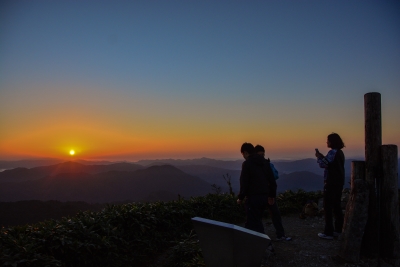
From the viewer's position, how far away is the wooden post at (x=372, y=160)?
5383 mm

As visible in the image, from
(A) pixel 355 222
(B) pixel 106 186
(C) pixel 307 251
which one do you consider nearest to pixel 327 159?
(A) pixel 355 222

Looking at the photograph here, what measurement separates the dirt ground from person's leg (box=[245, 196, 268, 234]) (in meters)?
0.66

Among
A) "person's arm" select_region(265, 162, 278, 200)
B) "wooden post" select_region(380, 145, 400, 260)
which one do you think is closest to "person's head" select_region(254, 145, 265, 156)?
"person's arm" select_region(265, 162, 278, 200)

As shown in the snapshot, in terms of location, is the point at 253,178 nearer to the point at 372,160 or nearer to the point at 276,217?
the point at 276,217

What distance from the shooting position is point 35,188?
39031 mm

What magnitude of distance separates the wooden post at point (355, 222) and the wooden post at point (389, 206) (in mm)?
417

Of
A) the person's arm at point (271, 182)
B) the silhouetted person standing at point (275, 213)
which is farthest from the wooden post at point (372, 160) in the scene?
the person's arm at point (271, 182)

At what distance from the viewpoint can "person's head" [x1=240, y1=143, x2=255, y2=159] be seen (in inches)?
220

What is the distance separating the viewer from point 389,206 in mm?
5348

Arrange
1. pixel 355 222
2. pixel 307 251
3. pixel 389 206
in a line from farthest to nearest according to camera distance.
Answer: pixel 307 251 < pixel 389 206 < pixel 355 222

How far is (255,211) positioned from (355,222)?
69.5 inches

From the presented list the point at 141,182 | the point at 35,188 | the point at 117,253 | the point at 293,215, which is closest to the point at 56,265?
the point at 117,253

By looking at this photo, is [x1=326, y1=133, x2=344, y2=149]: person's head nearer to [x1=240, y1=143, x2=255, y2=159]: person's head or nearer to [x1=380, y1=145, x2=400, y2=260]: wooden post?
[x1=380, y1=145, x2=400, y2=260]: wooden post

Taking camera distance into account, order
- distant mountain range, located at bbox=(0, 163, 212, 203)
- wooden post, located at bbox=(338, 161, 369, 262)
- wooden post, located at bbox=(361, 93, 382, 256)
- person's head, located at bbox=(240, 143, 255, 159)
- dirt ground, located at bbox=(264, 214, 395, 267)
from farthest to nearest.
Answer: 1. distant mountain range, located at bbox=(0, 163, 212, 203)
2. person's head, located at bbox=(240, 143, 255, 159)
3. wooden post, located at bbox=(361, 93, 382, 256)
4. dirt ground, located at bbox=(264, 214, 395, 267)
5. wooden post, located at bbox=(338, 161, 369, 262)
